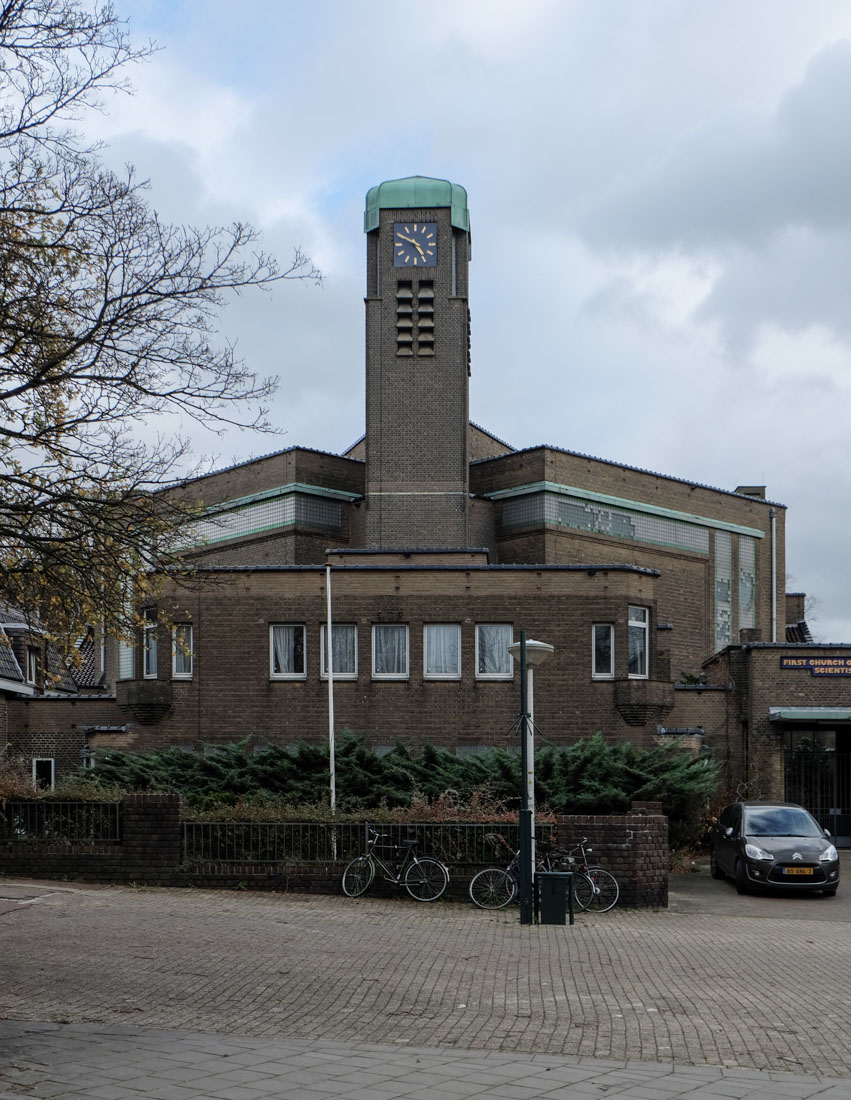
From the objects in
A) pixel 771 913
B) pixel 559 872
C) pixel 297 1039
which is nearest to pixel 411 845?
pixel 559 872

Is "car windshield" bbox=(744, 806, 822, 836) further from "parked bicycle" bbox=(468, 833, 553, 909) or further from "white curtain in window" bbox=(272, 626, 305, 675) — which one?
"white curtain in window" bbox=(272, 626, 305, 675)

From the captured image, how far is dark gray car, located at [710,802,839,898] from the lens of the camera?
2159cm

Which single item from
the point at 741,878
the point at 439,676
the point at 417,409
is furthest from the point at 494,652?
the point at 417,409

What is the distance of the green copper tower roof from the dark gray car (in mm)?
27523

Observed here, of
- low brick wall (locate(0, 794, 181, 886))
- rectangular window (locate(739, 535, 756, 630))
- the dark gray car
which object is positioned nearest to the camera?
low brick wall (locate(0, 794, 181, 886))

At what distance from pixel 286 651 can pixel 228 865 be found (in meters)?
13.0

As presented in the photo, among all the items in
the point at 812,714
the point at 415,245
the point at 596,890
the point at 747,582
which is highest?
the point at 415,245

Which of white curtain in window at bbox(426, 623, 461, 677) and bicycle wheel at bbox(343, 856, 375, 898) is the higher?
white curtain in window at bbox(426, 623, 461, 677)

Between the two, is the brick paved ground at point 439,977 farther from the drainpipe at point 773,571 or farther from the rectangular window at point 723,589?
the drainpipe at point 773,571

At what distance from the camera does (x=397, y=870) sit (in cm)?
1884

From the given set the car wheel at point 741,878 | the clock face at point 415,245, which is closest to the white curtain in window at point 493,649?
the car wheel at point 741,878

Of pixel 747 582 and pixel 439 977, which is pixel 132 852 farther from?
pixel 747 582

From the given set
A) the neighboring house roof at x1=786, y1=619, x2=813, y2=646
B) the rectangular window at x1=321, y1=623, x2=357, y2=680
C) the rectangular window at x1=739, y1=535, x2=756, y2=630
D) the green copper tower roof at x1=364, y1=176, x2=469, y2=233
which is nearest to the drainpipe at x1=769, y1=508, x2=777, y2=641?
the rectangular window at x1=739, y1=535, x2=756, y2=630

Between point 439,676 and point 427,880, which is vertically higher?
point 439,676
